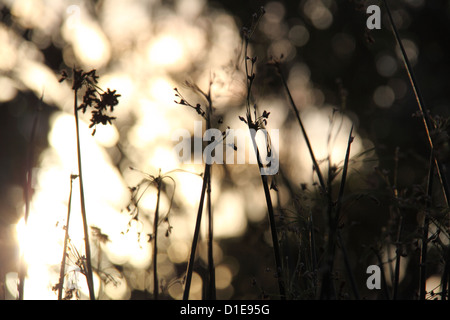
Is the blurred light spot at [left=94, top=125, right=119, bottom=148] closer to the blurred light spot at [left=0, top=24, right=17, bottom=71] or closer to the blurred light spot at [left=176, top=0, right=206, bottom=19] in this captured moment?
the blurred light spot at [left=0, top=24, right=17, bottom=71]

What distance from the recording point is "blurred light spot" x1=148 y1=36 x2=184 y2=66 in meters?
10.7

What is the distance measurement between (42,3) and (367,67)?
8.18m

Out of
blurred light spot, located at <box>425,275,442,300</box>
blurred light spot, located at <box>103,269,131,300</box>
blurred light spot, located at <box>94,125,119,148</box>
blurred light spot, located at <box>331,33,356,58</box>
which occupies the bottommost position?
blurred light spot, located at <box>425,275,442,300</box>

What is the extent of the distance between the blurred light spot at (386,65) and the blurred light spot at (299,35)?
6.40 ft

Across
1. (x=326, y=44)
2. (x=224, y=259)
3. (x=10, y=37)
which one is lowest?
Answer: (x=224, y=259)

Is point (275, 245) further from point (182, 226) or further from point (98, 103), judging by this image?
point (182, 226)

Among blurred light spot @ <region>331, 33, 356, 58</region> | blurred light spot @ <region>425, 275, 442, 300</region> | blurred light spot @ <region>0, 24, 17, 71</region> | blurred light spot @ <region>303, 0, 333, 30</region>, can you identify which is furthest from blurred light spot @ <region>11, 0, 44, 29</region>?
blurred light spot @ <region>331, 33, 356, 58</region>

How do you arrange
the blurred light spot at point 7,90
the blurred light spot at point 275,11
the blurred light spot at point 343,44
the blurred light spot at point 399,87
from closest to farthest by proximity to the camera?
the blurred light spot at point 7,90 → the blurred light spot at point 399,87 → the blurred light spot at point 275,11 → the blurred light spot at point 343,44

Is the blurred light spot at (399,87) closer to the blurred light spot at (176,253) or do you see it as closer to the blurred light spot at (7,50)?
the blurred light spot at (176,253)

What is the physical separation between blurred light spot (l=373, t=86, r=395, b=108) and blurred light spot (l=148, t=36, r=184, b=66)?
4.82 meters

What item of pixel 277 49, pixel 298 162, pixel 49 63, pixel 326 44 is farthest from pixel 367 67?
pixel 49 63

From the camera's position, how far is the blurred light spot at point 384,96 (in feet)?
37.0

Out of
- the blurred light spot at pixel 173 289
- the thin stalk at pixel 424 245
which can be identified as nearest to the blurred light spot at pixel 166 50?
the blurred light spot at pixel 173 289
